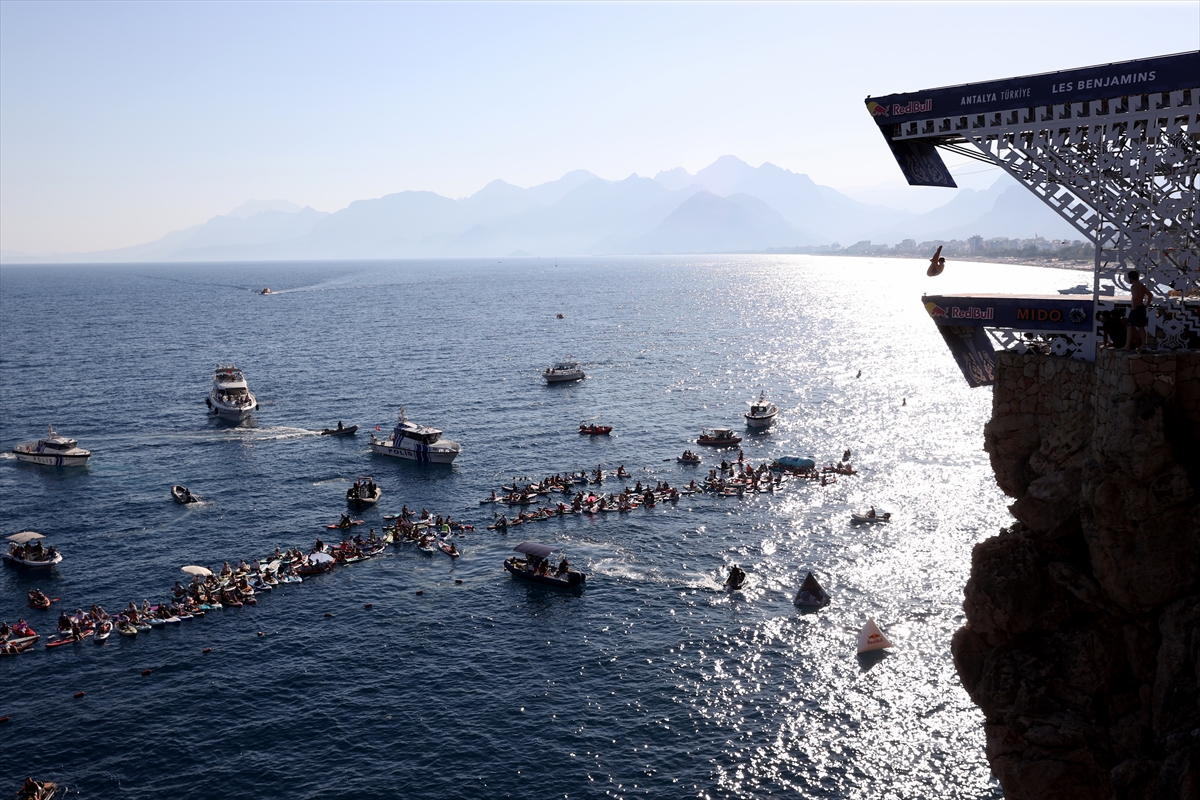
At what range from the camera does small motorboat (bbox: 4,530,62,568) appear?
62094 millimetres

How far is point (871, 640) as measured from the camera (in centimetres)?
4800

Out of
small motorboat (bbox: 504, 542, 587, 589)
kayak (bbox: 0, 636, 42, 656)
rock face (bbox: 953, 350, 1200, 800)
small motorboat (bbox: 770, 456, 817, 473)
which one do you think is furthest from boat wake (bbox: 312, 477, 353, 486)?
rock face (bbox: 953, 350, 1200, 800)

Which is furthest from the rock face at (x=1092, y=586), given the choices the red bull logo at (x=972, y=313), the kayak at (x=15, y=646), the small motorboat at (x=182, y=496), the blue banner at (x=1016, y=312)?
the small motorboat at (x=182, y=496)

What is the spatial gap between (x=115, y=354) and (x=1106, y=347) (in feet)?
601

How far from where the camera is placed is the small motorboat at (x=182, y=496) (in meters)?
77.0

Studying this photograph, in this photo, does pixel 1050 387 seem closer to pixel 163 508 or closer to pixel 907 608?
pixel 907 608

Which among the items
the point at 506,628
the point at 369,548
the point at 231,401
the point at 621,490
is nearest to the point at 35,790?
the point at 506,628

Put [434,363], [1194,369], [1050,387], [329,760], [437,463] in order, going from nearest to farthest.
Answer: [1194,369], [1050,387], [329,760], [437,463], [434,363]

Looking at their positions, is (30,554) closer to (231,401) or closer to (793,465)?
(231,401)

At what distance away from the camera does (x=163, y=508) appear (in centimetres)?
7619

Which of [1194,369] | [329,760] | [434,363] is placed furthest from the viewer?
[434,363]

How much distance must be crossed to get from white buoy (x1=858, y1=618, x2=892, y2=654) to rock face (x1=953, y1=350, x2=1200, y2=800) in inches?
903

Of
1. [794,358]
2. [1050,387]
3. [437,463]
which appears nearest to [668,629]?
[1050,387]

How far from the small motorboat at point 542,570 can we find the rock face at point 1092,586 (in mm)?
34918
